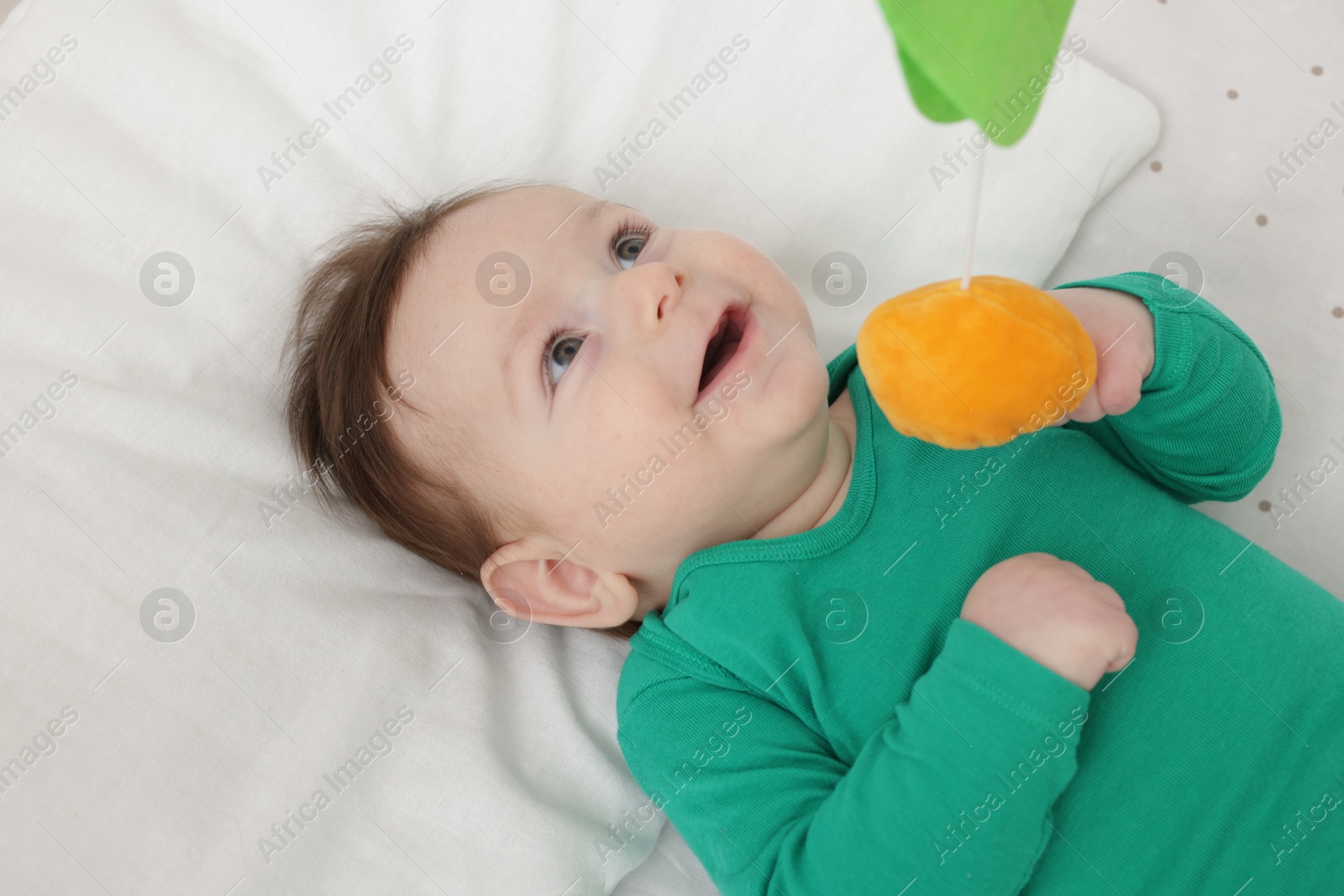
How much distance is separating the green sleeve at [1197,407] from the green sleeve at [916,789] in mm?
351

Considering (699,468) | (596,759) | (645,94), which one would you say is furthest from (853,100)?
(596,759)

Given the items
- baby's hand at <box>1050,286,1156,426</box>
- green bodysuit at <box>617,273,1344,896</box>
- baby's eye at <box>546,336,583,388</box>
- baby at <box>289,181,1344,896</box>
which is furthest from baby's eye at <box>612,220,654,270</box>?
baby's hand at <box>1050,286,1156,426</box>

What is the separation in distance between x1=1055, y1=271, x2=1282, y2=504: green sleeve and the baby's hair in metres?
0.64

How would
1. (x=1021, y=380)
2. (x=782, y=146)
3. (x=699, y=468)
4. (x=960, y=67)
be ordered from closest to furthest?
(x=960, y=67)
(x=1021, y=380)
(x=699, y=468)
(x=782, y=146)

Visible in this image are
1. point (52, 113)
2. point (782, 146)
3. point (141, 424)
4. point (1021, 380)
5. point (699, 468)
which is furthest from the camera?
point (782, 146)

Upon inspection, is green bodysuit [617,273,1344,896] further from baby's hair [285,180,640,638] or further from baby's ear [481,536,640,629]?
baby's hair [285,180,640,638]

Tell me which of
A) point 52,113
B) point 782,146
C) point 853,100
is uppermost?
point 853,100

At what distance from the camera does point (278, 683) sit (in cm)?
103

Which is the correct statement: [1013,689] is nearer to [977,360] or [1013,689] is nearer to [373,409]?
[977,360]

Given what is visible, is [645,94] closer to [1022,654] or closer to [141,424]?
[141,424]

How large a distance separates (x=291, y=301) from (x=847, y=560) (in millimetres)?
745

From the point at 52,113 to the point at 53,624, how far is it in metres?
0.64

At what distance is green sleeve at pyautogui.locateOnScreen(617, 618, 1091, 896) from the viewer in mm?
821

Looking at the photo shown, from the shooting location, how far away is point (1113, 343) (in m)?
0.97
